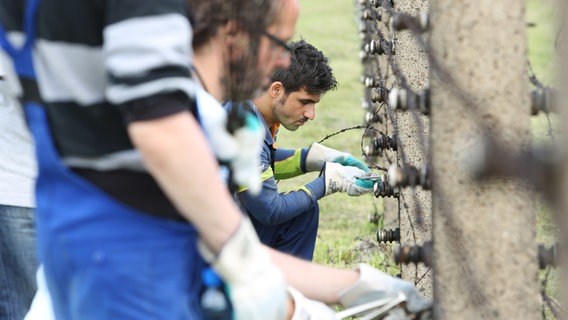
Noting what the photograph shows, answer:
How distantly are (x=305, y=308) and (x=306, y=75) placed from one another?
2.04m

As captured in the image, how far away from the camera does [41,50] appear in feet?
6.22

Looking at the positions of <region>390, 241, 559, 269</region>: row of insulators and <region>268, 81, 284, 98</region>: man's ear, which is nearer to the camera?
<region>390, 241, 559, 269</region>: row of insulators

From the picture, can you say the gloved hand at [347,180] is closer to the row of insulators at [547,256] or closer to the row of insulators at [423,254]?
the row of insulators at [423,254]

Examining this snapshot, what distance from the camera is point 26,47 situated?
193 centimetres

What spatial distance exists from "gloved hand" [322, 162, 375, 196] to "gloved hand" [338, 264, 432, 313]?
1.82m

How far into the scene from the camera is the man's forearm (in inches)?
70.5

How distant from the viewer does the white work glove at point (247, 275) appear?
1.93 meters

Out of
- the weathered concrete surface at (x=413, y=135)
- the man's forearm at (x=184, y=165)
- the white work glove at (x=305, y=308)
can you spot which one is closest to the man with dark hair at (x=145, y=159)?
the man's forearm at (x=184, y=165)

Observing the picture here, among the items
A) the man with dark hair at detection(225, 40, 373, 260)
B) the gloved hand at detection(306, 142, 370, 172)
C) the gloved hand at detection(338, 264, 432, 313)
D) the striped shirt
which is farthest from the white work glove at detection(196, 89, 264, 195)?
the gloved hand at detection(306, 142, 370, 172)

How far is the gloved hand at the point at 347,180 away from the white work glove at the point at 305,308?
6.23ft

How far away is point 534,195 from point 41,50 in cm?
102

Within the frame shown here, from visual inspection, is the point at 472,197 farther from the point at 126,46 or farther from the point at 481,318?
the point at 126,46

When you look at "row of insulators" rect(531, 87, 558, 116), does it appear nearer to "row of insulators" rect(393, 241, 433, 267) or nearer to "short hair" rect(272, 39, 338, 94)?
"row of insulators" rect(393, 241, 433, 267)

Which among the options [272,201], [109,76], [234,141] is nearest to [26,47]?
[109,76]
